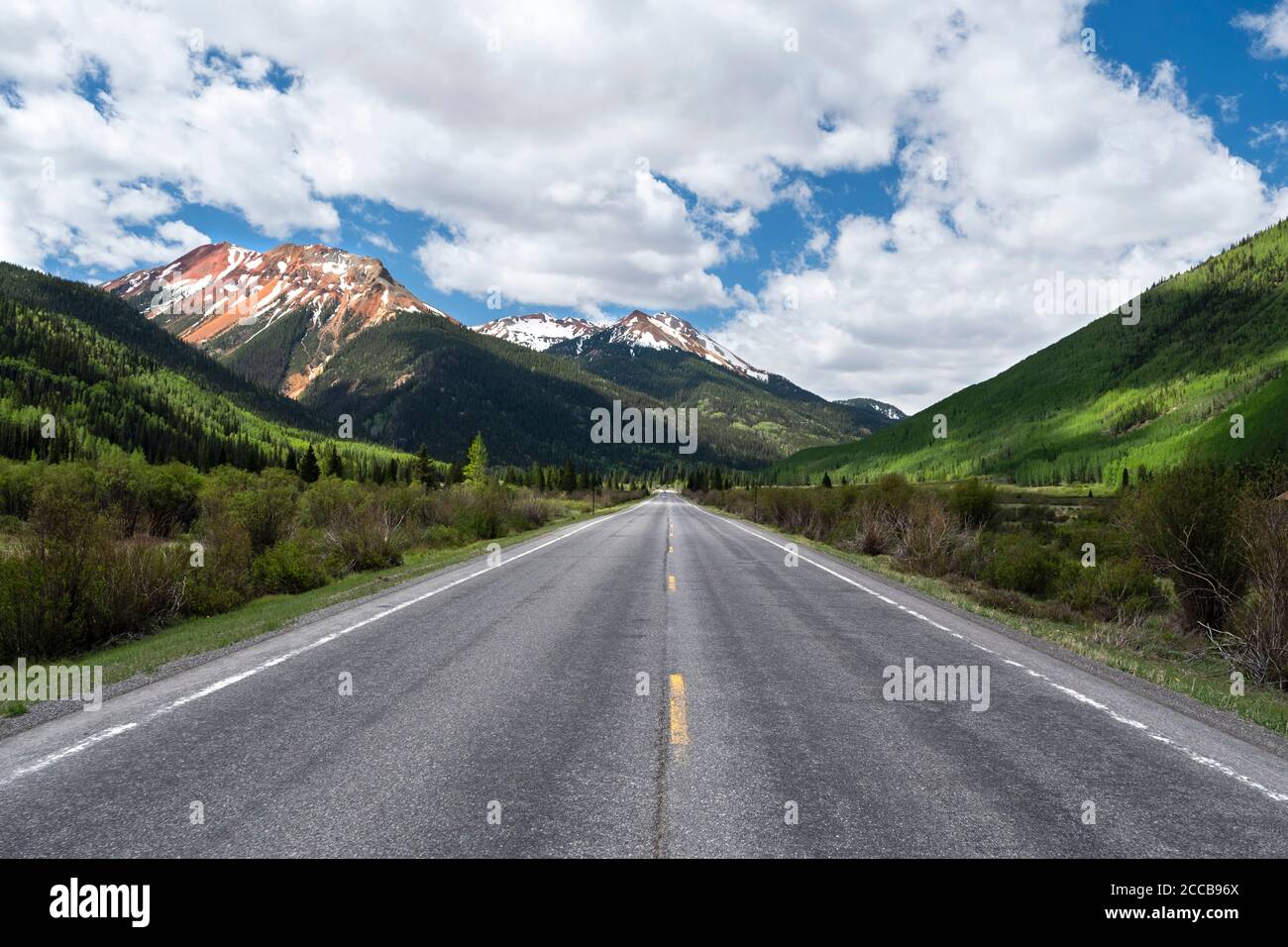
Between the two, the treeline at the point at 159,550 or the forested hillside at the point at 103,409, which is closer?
the treeline at the point at 159,550

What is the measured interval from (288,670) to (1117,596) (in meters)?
16.4

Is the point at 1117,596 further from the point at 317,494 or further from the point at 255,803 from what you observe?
the point at 317,494

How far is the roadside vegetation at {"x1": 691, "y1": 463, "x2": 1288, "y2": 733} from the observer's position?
8711mm

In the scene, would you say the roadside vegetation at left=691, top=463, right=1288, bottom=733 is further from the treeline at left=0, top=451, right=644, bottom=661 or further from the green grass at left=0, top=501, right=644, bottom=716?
the treeline at left=0, top=451, right=644, bottom=661

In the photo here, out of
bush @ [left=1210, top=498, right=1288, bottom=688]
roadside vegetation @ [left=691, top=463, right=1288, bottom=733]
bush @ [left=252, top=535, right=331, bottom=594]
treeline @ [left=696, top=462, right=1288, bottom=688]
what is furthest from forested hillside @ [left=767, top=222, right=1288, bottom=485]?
bush @ [left=252, top=535, right=331, bottom=594]

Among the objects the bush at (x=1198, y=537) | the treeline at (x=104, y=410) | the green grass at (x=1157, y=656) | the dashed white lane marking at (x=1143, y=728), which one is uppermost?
the treeline at (x=104, y=410)

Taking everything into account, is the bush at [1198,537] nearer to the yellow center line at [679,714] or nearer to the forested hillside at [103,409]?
the yellow center line at [679,714]

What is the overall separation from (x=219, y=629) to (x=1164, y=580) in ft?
67.6

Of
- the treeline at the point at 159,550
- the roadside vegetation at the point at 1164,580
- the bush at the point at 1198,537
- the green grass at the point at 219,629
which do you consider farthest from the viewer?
the bush at the point at 1198,537

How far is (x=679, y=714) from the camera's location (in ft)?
19.1

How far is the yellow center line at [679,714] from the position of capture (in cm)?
519

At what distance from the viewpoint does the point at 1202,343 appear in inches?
7598

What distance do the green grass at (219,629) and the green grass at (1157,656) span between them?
12.0 metres

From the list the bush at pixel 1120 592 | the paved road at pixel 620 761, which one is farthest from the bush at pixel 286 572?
the bush at pixel 1120 592
